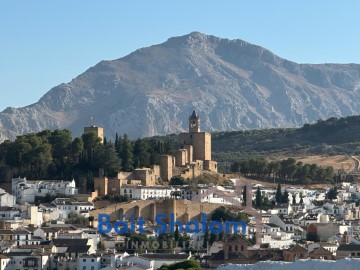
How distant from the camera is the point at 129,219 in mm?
71562

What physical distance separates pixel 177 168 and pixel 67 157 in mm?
7592

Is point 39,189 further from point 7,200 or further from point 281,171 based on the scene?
point 281,171

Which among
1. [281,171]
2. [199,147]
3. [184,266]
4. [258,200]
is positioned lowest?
[184,266]

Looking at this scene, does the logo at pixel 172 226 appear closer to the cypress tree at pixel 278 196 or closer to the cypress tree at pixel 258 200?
the cypress tree at pixel 258 200

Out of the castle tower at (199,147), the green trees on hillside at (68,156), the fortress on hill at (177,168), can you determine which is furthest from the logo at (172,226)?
the castle tower at (199,147)

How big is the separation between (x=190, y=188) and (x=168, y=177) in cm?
405

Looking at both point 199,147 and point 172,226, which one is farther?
point 199,147

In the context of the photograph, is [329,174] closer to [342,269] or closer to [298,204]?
[298,204]

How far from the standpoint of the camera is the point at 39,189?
248 ft

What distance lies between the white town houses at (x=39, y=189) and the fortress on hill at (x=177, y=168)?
5.54 feet

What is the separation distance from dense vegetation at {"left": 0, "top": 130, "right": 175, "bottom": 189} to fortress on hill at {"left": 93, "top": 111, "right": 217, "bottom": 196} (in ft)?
3.09

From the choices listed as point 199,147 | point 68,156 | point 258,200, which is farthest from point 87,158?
point 258,200

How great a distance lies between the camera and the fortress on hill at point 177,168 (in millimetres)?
75625

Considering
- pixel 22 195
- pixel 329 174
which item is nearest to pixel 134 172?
pixel 22 195
